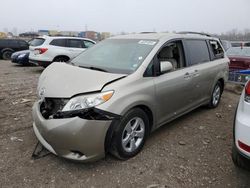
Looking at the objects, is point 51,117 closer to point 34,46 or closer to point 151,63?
point 151,63

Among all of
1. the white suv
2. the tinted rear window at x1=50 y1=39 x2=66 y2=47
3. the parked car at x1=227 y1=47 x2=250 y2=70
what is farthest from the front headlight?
the tinted rear window at x1=50 y1=39 x2=66 y2=47

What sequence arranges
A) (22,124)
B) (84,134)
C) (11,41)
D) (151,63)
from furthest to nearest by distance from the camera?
1. (11,41)
2. (22,124)
3. (151,63)
4. (84,134)

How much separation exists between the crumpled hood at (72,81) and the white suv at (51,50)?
5969 mm

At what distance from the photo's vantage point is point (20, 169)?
2711mm

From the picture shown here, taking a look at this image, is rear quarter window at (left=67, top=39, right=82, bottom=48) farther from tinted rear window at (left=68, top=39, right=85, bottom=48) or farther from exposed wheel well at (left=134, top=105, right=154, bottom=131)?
exposed wheel well at (left=134, top=105, right=154, bottom=131)

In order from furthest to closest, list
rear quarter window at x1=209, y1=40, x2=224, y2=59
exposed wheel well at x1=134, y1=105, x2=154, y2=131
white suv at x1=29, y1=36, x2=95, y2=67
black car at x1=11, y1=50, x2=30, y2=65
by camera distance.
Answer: black car at x1=11, y1=50, x2=30, y2=65 < white suv at x1=29, y1=36, x2=95, y2=67 < rear quarter window at x1=209, y1=40, x2=224, y2=59 < exposed wheel well at x1=134, y1=105, x2=154, y2=131

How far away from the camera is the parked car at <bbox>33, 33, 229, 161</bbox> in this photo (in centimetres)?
248

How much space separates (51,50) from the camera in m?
9.27

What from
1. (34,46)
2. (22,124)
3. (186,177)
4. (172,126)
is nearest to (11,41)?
(34,46)

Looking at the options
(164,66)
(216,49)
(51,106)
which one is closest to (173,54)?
(164,66)

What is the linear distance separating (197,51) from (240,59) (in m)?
3.31

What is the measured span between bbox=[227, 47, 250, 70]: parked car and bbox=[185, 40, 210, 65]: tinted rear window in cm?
274

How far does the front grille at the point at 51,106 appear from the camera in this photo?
2639 mm

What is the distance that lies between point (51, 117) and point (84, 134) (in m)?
0.48
